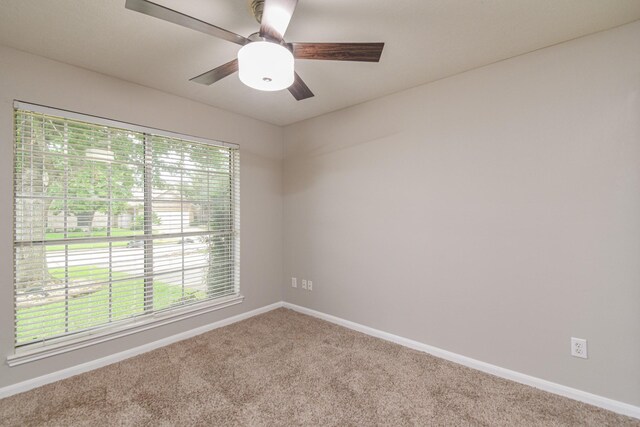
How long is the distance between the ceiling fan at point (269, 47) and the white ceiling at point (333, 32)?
260 millimetres

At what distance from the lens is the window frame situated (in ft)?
6.94

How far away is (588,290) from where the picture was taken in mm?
1938

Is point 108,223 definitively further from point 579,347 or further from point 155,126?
point 579,347

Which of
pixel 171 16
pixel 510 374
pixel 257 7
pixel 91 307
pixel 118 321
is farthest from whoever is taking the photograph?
pixel 118 321

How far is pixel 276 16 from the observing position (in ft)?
4.50

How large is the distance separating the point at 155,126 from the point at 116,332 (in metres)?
1.87

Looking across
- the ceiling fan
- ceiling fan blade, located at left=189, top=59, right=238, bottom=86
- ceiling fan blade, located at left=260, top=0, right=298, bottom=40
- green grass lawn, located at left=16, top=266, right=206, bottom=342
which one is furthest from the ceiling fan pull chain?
green grass lawn, located at left=16, top=266, right=206, bottom=342

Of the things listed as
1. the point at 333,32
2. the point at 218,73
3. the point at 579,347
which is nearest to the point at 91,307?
the point at 218,73

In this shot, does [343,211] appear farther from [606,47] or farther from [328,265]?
[606,47]

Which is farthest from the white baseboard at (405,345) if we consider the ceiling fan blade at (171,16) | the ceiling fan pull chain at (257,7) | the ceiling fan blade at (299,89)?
the ceiling fan pull chain at (257,7)

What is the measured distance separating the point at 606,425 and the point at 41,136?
426 centimetres

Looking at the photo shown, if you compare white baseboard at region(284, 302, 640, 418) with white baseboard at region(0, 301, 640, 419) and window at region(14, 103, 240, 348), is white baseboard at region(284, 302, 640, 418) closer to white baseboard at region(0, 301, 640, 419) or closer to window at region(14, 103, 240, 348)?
white baseboard at region(0, 301, 640, 419)

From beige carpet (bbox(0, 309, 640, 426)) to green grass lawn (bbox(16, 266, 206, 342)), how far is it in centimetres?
40

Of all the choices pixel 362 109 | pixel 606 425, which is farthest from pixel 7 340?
pixel 606 425
